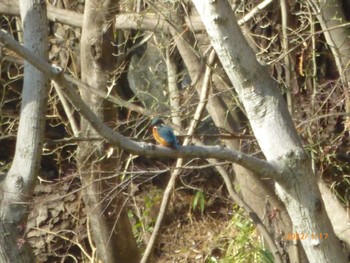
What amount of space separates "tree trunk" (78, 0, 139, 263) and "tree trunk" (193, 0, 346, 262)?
1.69 m

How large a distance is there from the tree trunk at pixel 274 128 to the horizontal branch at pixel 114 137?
24 cm

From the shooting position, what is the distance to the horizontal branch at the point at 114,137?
332cm

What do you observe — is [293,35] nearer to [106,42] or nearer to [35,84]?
[106,42]

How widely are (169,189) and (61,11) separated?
166cm

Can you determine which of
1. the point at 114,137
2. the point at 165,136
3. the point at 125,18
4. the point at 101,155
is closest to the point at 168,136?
the point at 165,136

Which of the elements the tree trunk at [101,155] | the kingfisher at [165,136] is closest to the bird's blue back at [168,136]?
the kingfisher at [165,136]

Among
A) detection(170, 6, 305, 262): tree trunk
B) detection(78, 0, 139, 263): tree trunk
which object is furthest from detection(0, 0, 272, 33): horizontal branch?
detection(78, 0, 139, 263): tree trunk

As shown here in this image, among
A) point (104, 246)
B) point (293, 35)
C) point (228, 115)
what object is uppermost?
point (293, 35)

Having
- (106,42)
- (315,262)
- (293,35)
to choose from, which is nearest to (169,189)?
(106,42)

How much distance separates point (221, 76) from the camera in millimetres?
5496

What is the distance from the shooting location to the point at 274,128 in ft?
12.4

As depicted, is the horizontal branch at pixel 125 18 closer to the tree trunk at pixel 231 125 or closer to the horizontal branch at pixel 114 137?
the tree trunk at pixel 231 125

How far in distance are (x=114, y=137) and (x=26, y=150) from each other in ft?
4.14

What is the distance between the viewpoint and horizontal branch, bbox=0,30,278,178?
3318 mm
